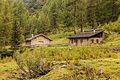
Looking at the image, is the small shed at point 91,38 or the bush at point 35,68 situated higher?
the small shed at point 91,38

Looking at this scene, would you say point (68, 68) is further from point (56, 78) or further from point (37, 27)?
point (37, 27)

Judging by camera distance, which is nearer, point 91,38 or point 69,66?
point 69,66

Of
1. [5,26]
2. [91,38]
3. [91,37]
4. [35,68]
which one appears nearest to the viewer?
[35,68]

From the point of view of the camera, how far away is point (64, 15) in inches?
3132

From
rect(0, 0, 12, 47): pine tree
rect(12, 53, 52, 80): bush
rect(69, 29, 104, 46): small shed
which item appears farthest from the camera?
rect(0, 0, 12, 47): pine tree

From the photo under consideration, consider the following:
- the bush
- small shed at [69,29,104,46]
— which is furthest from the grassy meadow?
small shed at [69,29,104,46]

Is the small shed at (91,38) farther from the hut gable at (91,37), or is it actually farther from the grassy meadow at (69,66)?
the grassy meadow at (69,66)

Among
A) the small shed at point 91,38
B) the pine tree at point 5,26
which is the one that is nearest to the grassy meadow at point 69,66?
the small shed at point 91,38

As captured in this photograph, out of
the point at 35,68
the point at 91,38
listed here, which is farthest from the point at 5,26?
the point at 35,68

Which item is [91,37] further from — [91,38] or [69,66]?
[69,66]

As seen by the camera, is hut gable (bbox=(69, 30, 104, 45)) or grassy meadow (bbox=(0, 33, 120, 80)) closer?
grassy meadow (bbox=(0, 33, 120, 80))

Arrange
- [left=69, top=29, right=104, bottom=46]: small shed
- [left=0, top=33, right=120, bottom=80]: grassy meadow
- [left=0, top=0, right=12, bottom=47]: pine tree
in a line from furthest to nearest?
[left=0, top=0, right=12, bottom=47]: pine tree
[left=69, top=29, right=104, bottom=46]: small shed
[left=0, top=33, right=120, bottom=80]: grassy meadow

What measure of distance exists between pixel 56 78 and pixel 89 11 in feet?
207

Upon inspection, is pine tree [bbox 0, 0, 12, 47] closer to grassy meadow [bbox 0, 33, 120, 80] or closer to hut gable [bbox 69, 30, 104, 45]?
hut gable [bbox 69, 30, 104, 45]
